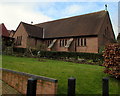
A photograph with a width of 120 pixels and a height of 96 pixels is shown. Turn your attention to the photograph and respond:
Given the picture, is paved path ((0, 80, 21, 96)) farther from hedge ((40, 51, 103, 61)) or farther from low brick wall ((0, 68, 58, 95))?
hedge ((40, 51, 103, 61))

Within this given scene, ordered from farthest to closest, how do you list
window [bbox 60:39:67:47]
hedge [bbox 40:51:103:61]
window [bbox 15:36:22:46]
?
window [bbox 15:36:22:46] < window [bbox 60:39:67:47] < hedge [bbox 40:51:103:61]

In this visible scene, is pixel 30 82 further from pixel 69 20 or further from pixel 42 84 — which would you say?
pixel 69 20

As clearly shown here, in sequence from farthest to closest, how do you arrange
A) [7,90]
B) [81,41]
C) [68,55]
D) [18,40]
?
[18,40]
[81,41]
[68,55]
[7,90]

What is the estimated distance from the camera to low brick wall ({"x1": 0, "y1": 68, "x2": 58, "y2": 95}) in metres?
4.54

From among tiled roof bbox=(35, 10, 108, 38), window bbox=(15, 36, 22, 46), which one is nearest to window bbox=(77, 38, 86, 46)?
tiled roof bbox=(35, 10, 108, 38)

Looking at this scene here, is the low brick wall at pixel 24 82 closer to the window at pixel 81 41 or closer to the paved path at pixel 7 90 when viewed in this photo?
the paved path at pixel 7 90

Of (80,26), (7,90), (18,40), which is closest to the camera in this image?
(7,90)

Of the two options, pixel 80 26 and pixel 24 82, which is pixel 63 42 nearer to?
pixel 80 26

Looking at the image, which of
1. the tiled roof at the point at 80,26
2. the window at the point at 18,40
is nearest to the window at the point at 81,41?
the tiled roof at the point at 80,26

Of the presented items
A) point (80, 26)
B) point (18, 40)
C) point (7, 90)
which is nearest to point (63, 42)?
point (80, 26)

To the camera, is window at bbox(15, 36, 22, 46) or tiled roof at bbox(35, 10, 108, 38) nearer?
tiled roof at bbox(35, 10, 108, 38)

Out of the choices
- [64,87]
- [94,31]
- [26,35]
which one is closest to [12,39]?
[26,35]

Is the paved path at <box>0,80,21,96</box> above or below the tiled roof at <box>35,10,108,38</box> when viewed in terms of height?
below

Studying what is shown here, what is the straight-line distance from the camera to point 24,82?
18.5 feet
